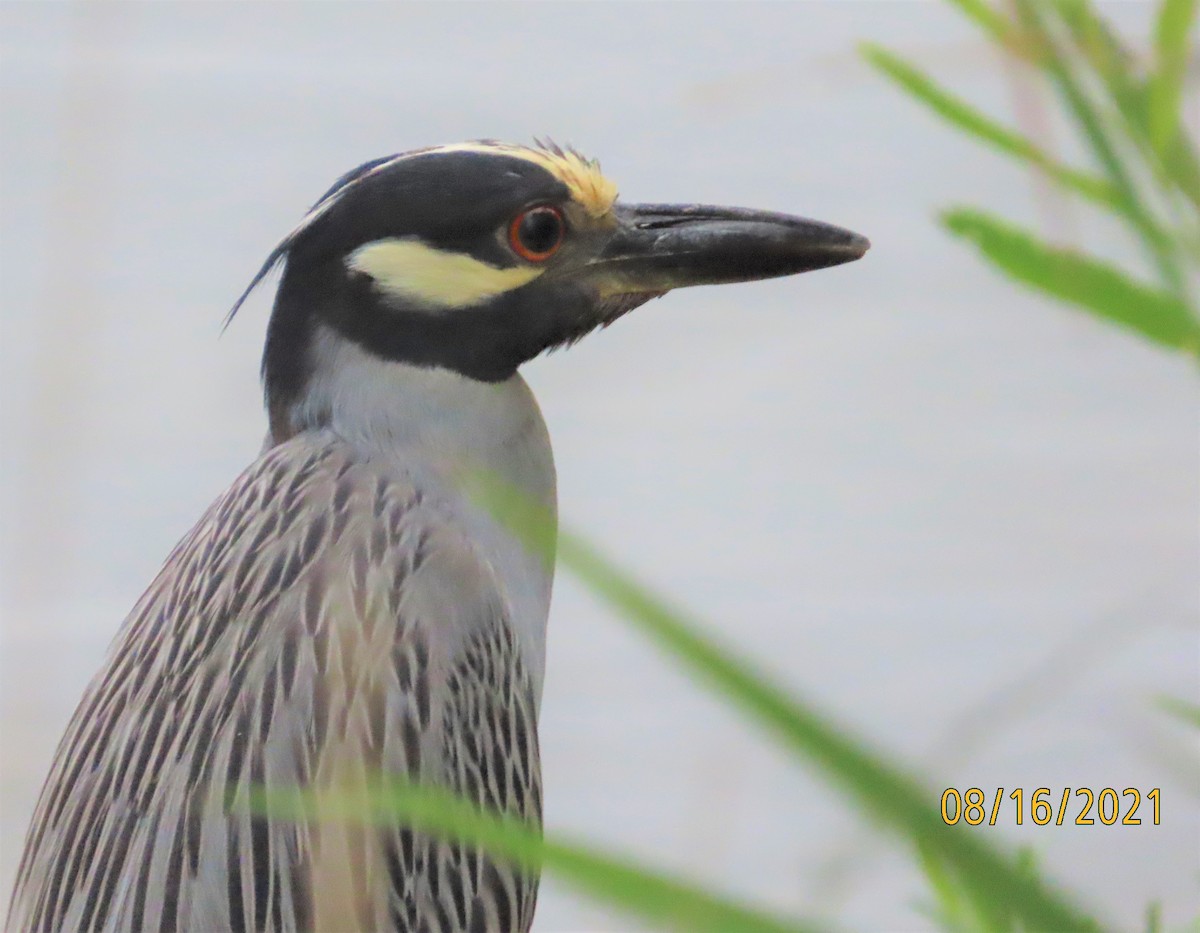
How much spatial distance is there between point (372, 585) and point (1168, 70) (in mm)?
1101

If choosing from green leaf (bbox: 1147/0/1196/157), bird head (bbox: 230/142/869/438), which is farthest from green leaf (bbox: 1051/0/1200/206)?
bird head (bbox: 230/142/869/438)

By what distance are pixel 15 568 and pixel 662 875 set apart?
325 cm

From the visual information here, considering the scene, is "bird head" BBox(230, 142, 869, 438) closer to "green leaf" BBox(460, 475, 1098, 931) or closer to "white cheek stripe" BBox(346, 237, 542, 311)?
"white cheek stripe" BBox(346, 237, 542, 311)

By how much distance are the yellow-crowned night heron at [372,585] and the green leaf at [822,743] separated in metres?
0.95

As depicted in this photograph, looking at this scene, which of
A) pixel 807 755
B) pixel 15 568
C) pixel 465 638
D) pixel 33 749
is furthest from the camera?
pixel 15 568

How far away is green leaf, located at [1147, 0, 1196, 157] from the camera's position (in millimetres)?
422

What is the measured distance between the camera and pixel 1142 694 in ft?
1.65

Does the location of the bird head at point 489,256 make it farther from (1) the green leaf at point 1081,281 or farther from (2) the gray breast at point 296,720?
(1) the green leaf at point 1081,281

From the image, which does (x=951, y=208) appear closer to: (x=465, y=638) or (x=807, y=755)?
(x=807, y=755)

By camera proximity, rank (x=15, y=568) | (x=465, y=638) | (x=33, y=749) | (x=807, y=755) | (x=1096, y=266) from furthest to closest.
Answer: (x=15, y=568), (x=33, y=749), (x=465, y=638), (x=1096, y=266), (x=807, y=755)

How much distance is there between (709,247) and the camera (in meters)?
1.54

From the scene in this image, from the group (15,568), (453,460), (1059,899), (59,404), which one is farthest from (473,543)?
(15,568)
